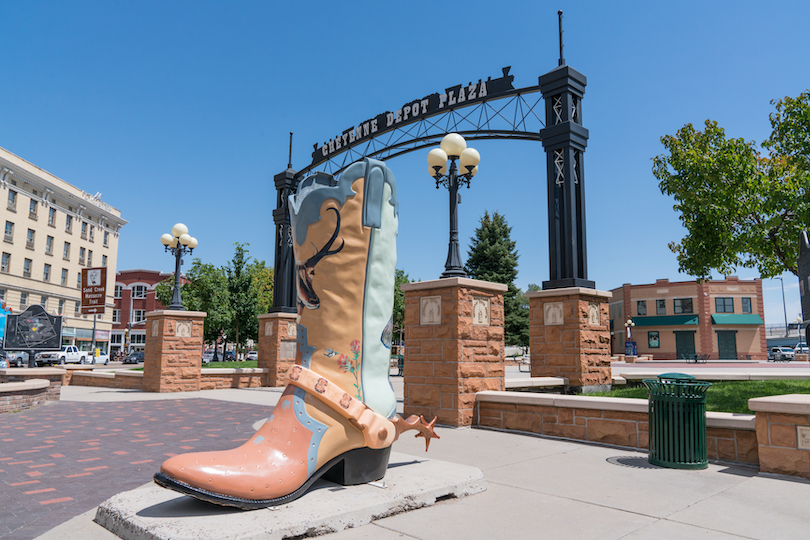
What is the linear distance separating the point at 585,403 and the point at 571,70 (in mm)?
6035

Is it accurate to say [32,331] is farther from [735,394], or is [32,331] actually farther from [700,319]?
[700,319]

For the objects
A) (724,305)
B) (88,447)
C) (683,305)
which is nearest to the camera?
(88,447)

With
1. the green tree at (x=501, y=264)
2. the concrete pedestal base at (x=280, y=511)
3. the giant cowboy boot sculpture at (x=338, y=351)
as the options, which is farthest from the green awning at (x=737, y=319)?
the giant cowboy boot sculpture at (x=338, y=351)

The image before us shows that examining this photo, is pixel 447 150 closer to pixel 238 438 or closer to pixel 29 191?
pixel 238 438

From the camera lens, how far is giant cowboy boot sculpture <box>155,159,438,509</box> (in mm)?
2924

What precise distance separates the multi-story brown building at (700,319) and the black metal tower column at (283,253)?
41104mm

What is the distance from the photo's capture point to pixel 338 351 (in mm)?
3287

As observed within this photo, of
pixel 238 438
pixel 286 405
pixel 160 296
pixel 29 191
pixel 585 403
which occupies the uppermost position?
pixel 29 191

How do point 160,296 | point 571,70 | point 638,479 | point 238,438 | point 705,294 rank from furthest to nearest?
point 705,294 < point 160,296 < point 571,70 < point 238,438 < point 638,479

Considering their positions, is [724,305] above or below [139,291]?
below

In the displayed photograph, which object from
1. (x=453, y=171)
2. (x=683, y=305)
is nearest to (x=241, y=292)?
(x=453, y=171)

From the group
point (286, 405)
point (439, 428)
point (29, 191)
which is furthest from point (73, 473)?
point (29, 191)

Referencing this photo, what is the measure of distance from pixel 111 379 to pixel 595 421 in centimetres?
1487

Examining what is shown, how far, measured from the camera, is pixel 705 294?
46.7 meters
